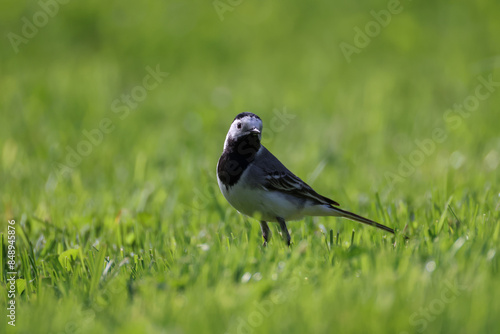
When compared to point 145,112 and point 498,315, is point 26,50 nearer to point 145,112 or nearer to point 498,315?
point 145,112

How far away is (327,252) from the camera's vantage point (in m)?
4.16

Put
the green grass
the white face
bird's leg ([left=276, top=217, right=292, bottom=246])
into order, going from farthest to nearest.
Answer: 1. bird's leg ([left=276, top=217, right=292, bottom=246])
2. the white face
3. the green grass

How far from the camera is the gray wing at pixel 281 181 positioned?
486 centimetres

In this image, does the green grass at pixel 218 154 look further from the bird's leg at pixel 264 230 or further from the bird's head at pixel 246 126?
the bird's head at pixel 246 126

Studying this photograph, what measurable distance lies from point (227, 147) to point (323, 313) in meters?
2.13

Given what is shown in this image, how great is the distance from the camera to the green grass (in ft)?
10.7

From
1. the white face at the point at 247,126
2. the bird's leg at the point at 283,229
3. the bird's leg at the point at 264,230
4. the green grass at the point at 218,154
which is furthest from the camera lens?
the bird's leg at the point at 264,230

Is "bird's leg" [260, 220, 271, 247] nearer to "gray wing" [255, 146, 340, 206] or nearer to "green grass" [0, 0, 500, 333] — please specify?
"green grass" [0, 0, 500, 333]

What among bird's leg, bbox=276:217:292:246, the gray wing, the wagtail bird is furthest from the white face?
bird's leg, bbox=276:217:292:246

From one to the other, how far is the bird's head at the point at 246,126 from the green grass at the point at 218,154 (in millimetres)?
709

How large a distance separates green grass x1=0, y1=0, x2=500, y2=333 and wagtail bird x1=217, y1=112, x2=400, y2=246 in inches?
7.7

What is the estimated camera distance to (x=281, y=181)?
495 cm

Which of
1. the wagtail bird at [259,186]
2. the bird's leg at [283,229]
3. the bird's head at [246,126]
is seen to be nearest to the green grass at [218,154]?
the bird's leg at [283,229]

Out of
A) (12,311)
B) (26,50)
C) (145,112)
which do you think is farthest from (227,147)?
(26,50)
